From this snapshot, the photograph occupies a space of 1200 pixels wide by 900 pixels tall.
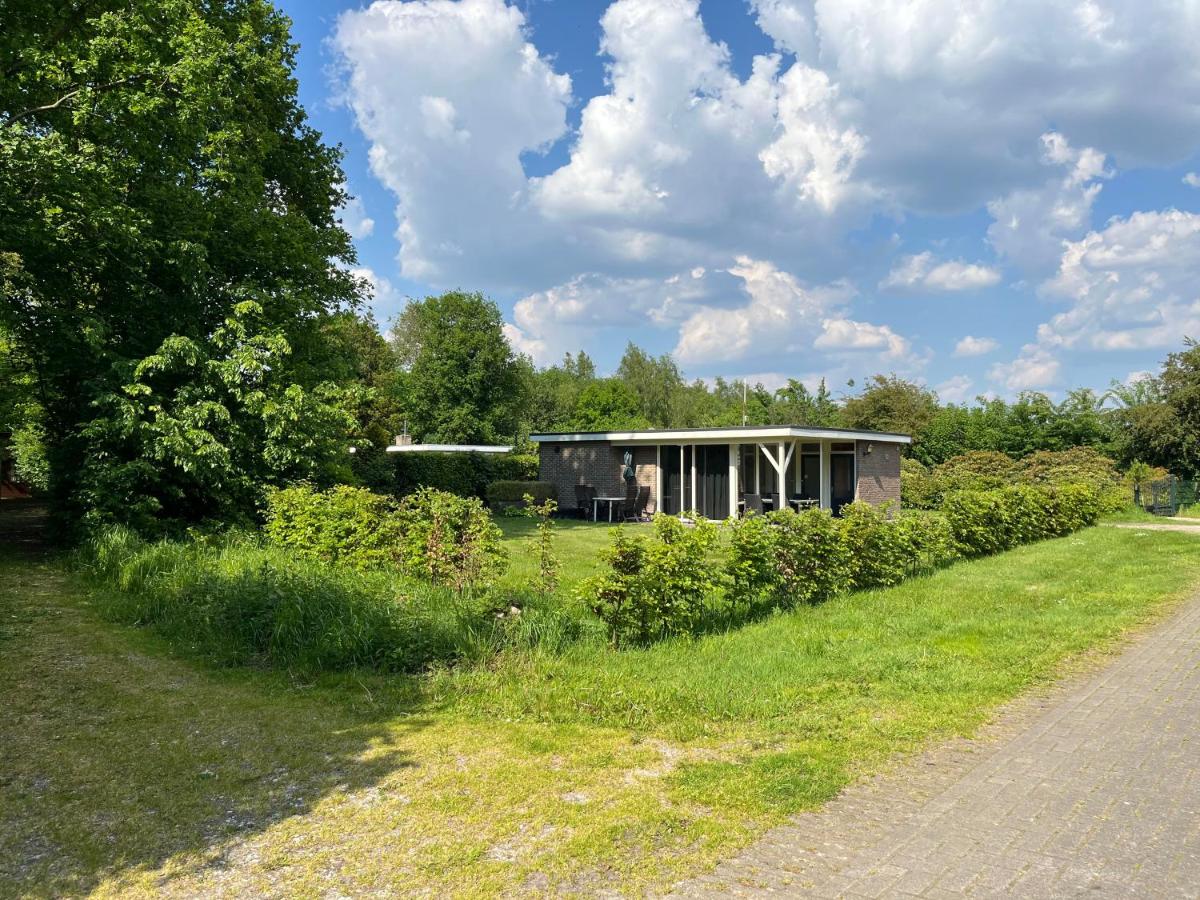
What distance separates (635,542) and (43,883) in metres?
4.49

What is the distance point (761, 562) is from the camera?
7.62 meters

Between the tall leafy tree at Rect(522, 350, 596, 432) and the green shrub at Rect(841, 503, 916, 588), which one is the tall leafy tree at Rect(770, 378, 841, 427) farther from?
the green shrub at Rect(841, 503, 916, 588)

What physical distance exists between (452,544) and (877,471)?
57.9 feet

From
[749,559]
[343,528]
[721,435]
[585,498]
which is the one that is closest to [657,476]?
[585,498]

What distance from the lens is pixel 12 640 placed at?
21.2ft

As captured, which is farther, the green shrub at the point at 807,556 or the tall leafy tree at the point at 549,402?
the tall leafy tree at the point at 549,402

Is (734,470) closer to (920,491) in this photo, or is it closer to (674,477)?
(674,477)

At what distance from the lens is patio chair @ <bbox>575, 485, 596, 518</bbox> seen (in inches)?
885

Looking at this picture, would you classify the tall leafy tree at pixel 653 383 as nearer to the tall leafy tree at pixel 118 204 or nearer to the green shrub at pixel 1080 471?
the green shrub at pixel 1080 471

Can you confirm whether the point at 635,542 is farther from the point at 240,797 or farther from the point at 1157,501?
the point at 1157,501

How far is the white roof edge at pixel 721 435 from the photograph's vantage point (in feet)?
62.5

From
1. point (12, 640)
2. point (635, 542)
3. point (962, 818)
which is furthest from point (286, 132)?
point (962, 818)

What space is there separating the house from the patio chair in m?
0.29

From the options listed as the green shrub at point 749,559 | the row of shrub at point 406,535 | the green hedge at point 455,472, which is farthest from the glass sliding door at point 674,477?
the green shrub at point 749,559
